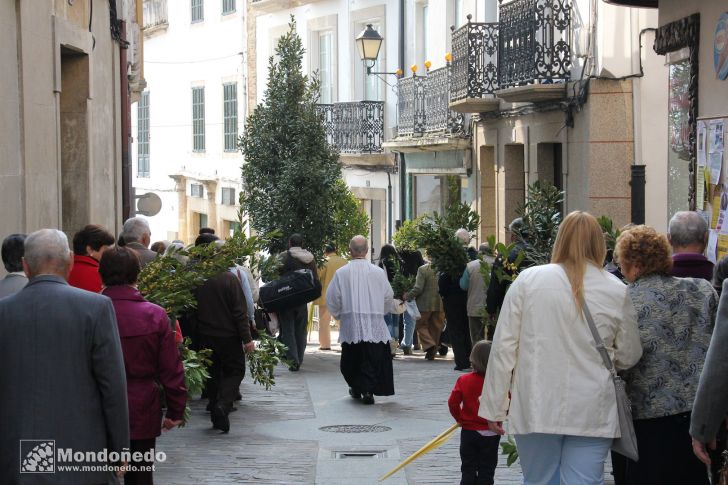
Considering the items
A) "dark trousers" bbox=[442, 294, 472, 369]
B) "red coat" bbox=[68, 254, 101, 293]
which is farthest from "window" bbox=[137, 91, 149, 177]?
"red coat" bbox=[68, 254, 101, 293]

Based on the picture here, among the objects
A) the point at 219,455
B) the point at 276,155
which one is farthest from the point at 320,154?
the point at 219,455

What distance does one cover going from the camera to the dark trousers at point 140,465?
7.06m

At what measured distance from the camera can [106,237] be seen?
352 inches

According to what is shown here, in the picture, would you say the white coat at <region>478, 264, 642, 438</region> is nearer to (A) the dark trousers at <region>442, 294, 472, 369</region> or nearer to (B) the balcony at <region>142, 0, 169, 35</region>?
(A) the dark trousers at <region>442, 294, 472, 369</region>

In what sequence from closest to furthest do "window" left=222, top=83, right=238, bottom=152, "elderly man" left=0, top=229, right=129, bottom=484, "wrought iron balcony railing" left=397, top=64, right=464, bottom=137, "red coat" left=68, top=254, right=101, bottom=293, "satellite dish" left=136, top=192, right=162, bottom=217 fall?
"elderly man" left=0, top=229, right=129, bottom=484
"red coat" left=68, top=254, right=101, bottom=293
"satellite dish" left=136, top=192, right=162, bottom=217
"wrought iron balcony railing" left=397, top=64, right=464, bottom=137
"window" left=222, top=83, right=238, bottom=152

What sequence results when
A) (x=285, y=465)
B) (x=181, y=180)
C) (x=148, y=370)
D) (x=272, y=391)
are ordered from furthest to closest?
(x=181, y=180) → (x=272, y=391) → (x=285, y=465) → (x=148, y=370)

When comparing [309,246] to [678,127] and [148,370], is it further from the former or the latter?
[148,370]

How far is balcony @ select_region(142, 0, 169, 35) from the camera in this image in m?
40.5

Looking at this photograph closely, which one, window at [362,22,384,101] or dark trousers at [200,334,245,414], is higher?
window at [362,22,384,101]

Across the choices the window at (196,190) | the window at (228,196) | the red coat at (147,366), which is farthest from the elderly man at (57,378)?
the window at (196,190)

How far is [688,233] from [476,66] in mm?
15017

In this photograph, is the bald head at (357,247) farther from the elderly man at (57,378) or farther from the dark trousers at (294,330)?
the elderly man at (57,378)

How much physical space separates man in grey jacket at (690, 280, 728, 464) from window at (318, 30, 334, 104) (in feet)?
88.8

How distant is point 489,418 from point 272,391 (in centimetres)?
867
